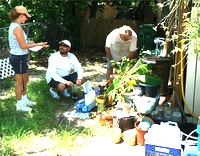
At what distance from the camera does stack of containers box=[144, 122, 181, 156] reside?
3.29 metres

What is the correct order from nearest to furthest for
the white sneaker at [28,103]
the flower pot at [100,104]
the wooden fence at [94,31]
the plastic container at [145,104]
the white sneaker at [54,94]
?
the plastic container at [145,104] < the flower pot at [100,104] < the white sneaker at [28,103] < the white sneaker at [54,94] < the wooden fence at [94,31]

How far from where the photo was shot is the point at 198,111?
4598 mm

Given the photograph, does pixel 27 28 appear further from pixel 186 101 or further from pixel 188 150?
pixel 188 150

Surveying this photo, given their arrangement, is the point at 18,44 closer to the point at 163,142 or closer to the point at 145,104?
the point at 145,104

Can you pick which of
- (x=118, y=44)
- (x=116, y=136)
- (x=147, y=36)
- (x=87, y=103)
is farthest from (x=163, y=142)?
(x=147, y=36)

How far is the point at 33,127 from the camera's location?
4.59 meters

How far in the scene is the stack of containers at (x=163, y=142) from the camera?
3291 mm

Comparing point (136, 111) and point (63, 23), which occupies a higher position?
point (63, 23)

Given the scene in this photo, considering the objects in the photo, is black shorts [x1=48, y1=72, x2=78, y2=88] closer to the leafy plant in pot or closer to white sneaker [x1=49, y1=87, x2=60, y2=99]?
white sneaker [x1=49, y1=87, x2=60, y2=99]

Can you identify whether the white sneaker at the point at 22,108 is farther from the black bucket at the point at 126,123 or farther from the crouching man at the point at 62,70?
the black bucket at the point at 126,123

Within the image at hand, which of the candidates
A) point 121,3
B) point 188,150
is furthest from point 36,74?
point 121,3

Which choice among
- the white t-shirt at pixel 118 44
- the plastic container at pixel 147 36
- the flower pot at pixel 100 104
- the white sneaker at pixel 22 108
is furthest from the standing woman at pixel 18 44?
the plastic container at pixel 147 36

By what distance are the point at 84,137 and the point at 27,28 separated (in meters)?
5.12

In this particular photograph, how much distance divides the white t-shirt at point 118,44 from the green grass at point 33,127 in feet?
4.48
